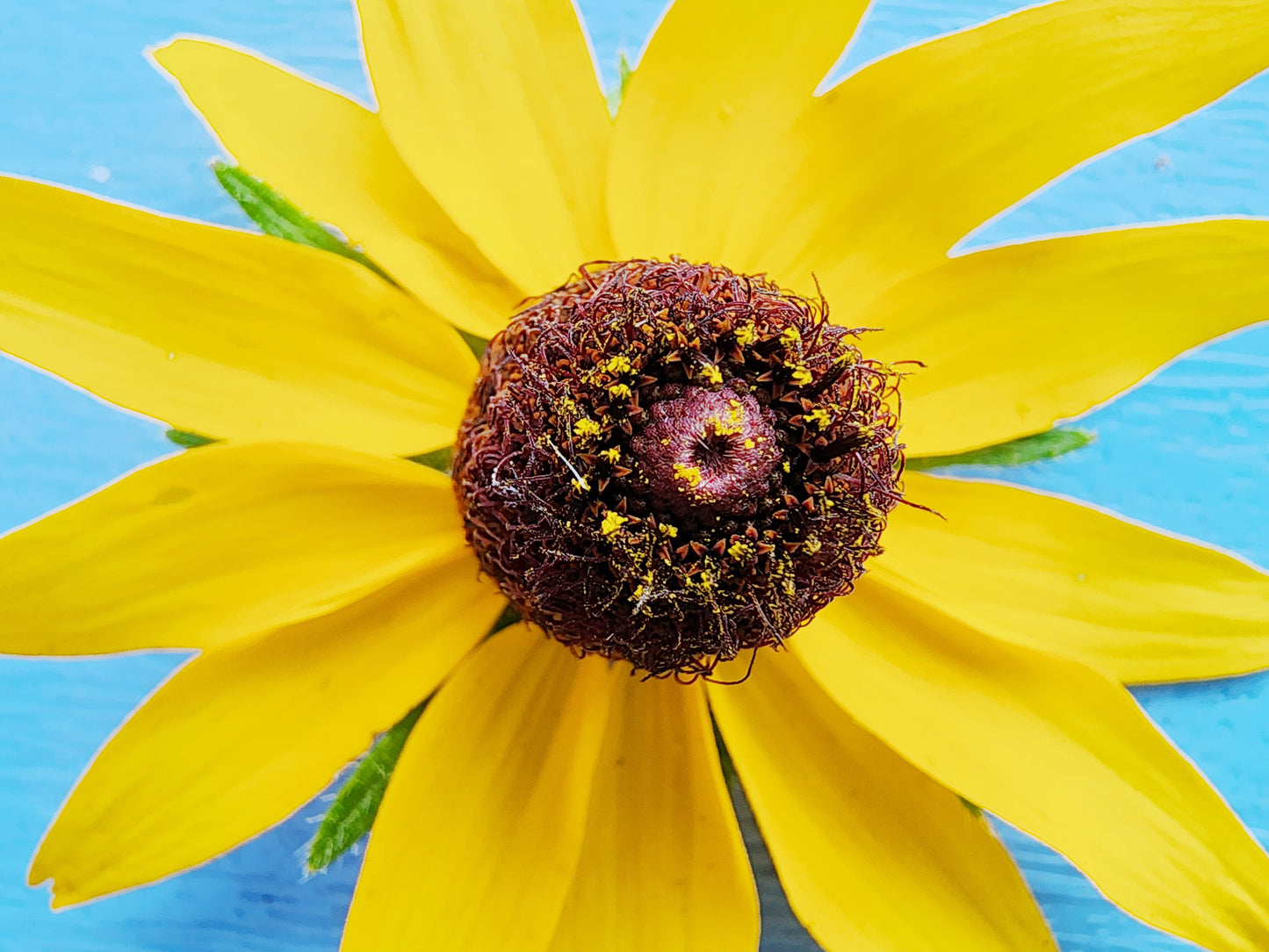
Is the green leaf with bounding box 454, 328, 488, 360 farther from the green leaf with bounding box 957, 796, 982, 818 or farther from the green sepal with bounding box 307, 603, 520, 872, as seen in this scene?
the green leaf with bounding box 957, 796, 982, 818

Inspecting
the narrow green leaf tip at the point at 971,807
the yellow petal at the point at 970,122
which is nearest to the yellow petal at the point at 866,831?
the narrow green leaf tip at the point at 971,807

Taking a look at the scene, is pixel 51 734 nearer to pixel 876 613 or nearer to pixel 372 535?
pixel 372 535

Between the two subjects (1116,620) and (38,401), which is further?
(38,401)

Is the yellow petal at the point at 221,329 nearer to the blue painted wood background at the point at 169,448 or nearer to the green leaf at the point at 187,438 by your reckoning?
the green leaf at the point at 187,438

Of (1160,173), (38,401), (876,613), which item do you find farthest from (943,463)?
(38,401)

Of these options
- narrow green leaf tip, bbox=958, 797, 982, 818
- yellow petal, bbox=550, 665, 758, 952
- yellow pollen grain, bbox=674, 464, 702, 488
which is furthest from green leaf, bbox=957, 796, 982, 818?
yellow pollen grain, bbox=674, 464, 702, 488

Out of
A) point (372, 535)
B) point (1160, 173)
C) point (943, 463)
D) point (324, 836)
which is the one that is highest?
point (1160, 173)

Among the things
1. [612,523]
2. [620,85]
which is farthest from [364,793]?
[620,85]
